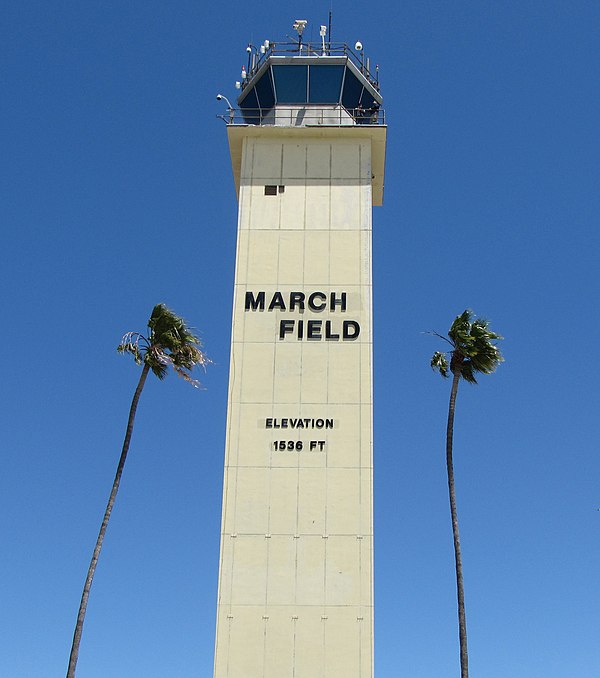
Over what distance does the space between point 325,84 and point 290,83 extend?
1.62m

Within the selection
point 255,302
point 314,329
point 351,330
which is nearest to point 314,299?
point 314,329

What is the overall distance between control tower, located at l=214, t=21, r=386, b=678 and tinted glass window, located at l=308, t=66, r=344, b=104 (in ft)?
0.22

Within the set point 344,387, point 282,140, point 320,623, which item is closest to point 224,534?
point 320,623

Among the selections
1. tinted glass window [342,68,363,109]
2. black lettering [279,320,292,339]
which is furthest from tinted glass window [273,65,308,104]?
black lettering [279,320,292,339]

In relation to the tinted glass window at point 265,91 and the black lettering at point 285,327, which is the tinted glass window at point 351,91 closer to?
the tinted glass window at point 265,91

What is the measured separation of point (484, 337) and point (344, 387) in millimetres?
6857

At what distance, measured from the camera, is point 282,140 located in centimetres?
4531

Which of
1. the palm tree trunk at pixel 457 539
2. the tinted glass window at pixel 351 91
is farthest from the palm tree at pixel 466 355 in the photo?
the tinted glass window at pixel 351 91

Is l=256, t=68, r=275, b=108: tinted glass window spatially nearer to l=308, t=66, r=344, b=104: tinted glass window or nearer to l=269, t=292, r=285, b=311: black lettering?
l=308, t=66, r=344, b=104: tinted glass window

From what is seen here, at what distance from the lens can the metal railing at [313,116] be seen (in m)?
46.0

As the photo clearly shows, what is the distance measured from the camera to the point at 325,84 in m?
46.2

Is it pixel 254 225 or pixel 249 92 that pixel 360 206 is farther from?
pixel 249 92

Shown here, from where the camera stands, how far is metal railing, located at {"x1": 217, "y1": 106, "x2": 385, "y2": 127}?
1811 inches

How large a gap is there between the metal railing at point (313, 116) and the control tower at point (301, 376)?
0.07 metres
